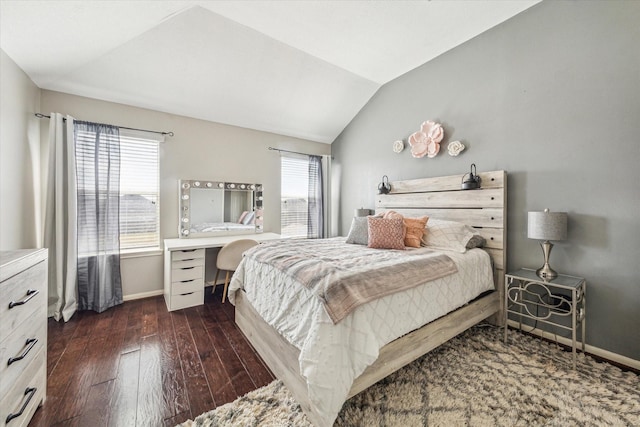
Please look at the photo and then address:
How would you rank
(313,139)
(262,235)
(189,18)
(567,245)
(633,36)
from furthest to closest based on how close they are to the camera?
1. (313,139)
2. (262,235)
3. (189,18)
4. (567,245)
5. (633,36)

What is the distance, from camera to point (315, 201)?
4.38m

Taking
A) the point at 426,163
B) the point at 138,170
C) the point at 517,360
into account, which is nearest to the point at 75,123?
the point at 138,170

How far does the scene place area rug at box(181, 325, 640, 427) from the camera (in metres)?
1.33

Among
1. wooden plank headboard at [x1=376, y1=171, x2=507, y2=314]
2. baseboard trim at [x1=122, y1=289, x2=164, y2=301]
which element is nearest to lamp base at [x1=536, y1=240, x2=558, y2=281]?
wooden plank headboard at [x1=376, y1=171, x2=507, y2=314]

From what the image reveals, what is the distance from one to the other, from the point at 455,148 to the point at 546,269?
56.3 inches

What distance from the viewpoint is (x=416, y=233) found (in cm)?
257

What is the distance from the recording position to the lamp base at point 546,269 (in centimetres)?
198

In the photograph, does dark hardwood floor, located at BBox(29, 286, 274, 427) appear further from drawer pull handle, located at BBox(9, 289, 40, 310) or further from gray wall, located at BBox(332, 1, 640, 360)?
gray wall, located at BBox(332, 1, 640, 360)

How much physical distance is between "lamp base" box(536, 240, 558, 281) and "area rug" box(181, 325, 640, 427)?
595mm

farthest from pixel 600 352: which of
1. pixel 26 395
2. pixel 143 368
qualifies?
pixel 26 395

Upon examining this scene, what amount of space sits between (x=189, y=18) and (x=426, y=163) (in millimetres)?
2882

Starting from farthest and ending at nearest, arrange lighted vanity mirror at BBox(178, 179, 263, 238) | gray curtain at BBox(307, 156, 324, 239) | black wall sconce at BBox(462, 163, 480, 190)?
1. gray curtain at BBox(307, 156, 324, 239)
2. lighted vanity mirror at BBox(178, 179, 263, 238)
3. black wall sconce at BBox(462, 163, 480, 190)

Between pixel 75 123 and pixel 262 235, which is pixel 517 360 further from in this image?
pixel 75 123

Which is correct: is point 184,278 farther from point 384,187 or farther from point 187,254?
point 384,187
